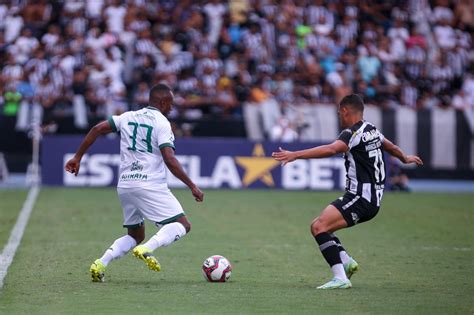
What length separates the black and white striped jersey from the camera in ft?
Answer: 31.9

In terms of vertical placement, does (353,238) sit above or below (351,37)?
below

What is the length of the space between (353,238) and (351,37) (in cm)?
1623

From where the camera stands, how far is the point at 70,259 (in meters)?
11.6

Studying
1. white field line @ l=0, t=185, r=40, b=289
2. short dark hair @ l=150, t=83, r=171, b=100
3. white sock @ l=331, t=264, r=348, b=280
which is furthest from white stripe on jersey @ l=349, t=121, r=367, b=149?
white field line @ l=0, t=185, r=40, b=289

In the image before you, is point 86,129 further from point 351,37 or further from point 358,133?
point 358,133

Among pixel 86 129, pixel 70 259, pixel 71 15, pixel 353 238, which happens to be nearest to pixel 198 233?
pixel 353 238

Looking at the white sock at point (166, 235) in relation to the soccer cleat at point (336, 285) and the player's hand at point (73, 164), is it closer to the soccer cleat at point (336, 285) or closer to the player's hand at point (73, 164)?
the player's hand at point (73, 164)

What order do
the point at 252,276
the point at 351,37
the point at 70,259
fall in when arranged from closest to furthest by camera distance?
the point at 252,276, the point at 70,259, the point at 351,37

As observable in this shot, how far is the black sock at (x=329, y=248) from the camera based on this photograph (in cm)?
964

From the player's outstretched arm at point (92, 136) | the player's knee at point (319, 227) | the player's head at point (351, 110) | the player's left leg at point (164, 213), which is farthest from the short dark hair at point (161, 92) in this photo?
the player's knee at point (319, 227)

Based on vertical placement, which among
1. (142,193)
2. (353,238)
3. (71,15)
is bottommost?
(353,238)

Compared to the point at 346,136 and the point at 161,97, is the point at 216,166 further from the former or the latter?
the point at 346,136

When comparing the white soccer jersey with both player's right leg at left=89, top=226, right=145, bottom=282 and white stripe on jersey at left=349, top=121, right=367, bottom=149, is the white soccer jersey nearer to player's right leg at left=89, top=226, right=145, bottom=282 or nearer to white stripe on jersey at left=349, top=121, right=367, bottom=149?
player's right leg at left=89, top=226, right=145, bottom=282

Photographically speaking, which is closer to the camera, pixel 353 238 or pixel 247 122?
pixel 353 238
